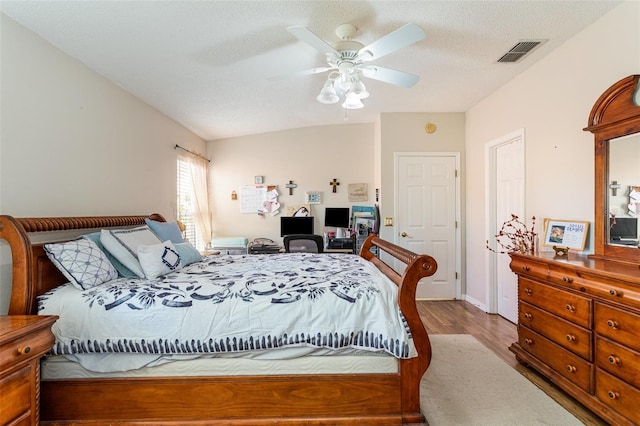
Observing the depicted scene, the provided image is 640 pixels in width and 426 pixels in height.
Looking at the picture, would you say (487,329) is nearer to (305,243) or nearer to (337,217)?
(305,243)

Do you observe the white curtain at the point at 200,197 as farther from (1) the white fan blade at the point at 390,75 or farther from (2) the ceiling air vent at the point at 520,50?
(2) the ceiling air vent at the point at 520,50

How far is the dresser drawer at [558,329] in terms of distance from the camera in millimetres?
1829

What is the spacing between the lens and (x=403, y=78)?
7.36 feet

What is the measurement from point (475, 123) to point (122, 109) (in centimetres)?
419

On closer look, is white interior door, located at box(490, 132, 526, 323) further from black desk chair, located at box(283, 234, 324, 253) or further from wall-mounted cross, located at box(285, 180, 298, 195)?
wall-mounted cross, located at box(285, 180, 298, 195)

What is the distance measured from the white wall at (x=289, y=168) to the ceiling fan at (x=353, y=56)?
8.31ft

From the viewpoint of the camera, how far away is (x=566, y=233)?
2432 mm

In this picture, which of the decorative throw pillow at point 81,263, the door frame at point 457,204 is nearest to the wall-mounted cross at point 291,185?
the door frame at point 457,204

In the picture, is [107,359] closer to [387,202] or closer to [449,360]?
[449,360]

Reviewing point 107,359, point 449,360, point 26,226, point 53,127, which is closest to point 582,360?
point 449,360

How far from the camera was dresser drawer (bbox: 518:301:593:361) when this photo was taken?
1.83 meters

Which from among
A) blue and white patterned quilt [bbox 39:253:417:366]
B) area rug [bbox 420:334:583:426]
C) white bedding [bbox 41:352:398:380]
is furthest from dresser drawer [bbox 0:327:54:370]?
area rug [bbox 420:334:583:426]

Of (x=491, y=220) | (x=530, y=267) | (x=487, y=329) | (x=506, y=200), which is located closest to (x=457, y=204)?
(x=491, y=220)

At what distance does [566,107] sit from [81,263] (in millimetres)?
3880
